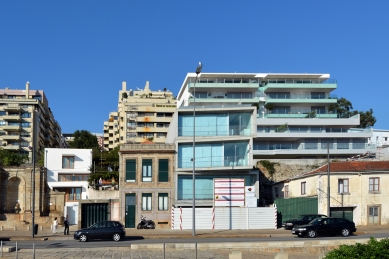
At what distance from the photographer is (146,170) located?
48688mm

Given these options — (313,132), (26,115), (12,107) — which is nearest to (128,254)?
(313,132)

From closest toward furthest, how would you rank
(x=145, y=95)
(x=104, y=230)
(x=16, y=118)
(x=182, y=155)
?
(x=104, y=230), (x=182, y=155), (x=16, y=118), (x=145, y=95)

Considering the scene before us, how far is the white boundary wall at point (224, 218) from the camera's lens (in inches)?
1806

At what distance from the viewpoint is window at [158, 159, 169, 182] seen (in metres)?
48.7

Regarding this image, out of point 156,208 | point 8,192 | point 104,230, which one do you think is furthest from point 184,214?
point 8,192

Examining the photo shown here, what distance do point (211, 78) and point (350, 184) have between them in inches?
1705

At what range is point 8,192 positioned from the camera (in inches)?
2158

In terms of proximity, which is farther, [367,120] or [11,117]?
[11,117]

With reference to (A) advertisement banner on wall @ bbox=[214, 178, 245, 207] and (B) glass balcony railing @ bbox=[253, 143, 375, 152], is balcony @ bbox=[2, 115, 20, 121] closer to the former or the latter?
(B) glass balcony railing @ bbox=[253, 143, 375, 152]

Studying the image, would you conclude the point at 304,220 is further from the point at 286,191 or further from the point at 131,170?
the point at 131,170

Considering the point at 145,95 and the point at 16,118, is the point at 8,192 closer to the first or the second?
the point at 16,118

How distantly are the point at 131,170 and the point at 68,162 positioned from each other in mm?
23923

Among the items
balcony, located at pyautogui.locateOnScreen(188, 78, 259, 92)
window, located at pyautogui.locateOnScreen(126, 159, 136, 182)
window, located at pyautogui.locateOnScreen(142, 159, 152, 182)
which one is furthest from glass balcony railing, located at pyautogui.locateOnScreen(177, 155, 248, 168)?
balcony, located at pyautogui.locateOnScreen(188, 78, 259, 92)

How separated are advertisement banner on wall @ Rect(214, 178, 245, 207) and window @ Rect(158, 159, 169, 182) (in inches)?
186
